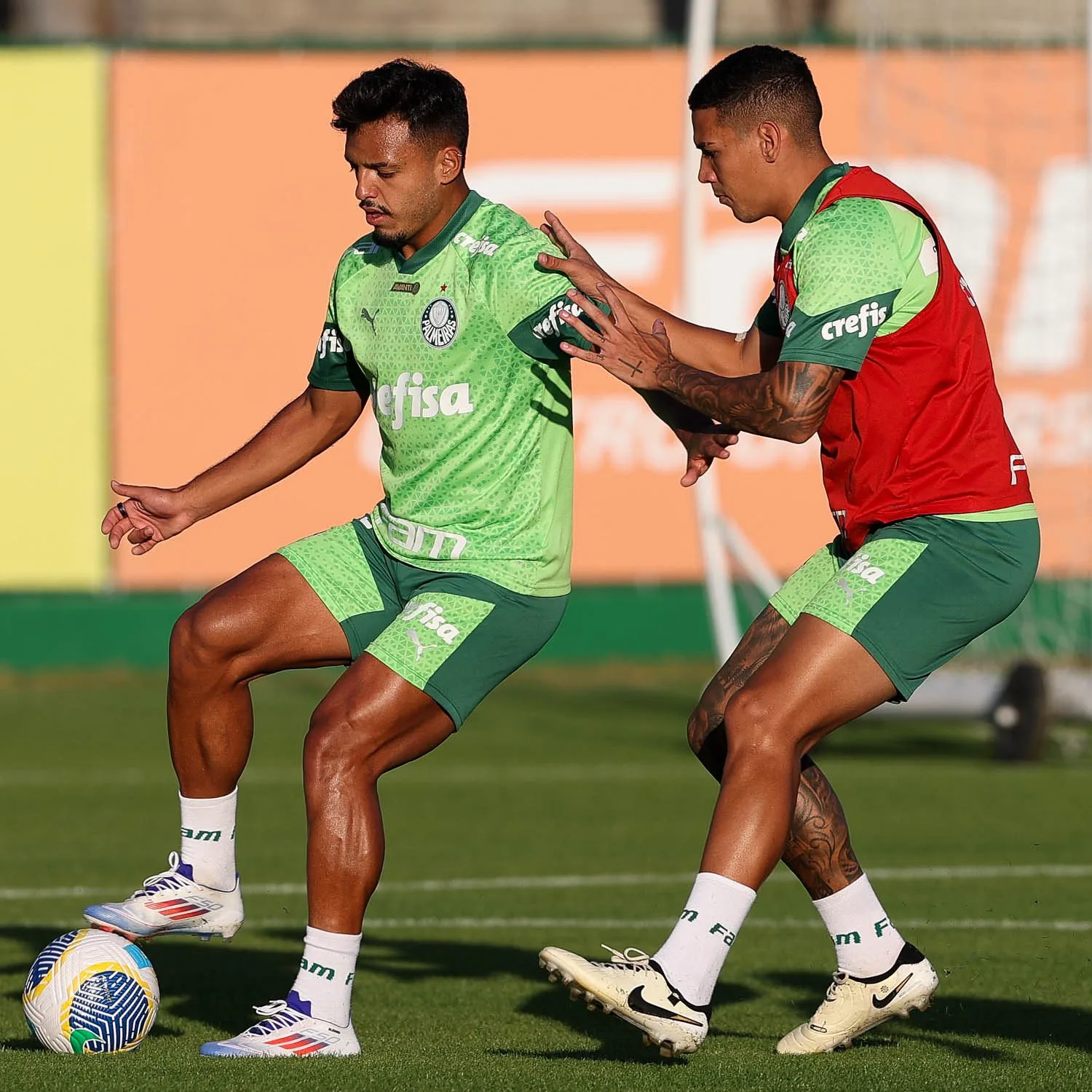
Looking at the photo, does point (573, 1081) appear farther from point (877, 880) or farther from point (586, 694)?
point (586, 694)

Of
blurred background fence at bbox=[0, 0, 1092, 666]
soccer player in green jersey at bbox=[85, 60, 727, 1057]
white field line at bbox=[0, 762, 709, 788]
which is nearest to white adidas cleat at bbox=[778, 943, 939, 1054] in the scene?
soccer player in green jersey at bbox=[85, 60, 727, 1057]

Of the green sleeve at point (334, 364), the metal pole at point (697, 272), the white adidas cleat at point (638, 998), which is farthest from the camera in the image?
the metal pole at point (697, 272)

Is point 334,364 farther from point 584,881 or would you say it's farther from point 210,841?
point 584,881

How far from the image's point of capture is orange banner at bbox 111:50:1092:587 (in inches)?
645

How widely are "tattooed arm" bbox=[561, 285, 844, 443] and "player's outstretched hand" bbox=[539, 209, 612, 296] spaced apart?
5cm

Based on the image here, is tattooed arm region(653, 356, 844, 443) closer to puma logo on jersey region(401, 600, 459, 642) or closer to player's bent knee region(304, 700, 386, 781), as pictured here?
puma logo on jersey region(401, 600, 459, 642)

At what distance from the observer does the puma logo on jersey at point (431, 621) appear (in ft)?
18.5

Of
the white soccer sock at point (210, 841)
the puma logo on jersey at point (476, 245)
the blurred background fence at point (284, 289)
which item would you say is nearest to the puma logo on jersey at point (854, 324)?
the puma logo on jersey at point (476, 245)

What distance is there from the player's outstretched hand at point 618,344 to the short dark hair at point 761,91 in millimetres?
586

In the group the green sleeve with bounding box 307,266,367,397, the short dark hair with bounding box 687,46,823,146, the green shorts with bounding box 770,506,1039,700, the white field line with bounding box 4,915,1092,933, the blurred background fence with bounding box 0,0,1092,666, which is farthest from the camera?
the blurred background fence with bounding box 0,0,1092,666

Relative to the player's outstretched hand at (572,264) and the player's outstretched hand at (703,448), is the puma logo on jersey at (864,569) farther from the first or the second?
the player's outstretched hand at (572,264)

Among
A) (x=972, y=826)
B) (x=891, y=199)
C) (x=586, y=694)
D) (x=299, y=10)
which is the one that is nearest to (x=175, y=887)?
(x=891, y=199)

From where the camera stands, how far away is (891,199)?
5.32 meters

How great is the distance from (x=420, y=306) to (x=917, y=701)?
6856mm
